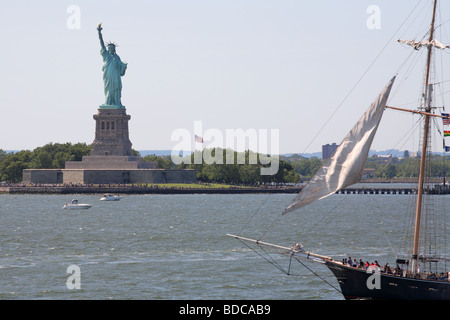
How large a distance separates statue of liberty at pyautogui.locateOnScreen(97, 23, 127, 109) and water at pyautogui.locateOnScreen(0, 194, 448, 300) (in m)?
47.6

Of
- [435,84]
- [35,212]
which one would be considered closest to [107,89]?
[35,212]

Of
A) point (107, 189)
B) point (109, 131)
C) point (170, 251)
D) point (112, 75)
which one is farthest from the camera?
point (109, 131)

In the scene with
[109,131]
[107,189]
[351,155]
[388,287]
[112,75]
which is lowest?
[388,287]

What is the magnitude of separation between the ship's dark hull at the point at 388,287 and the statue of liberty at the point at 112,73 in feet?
383

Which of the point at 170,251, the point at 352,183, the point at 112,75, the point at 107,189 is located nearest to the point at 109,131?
the point at 112,75

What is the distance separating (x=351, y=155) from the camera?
3891 centimetres

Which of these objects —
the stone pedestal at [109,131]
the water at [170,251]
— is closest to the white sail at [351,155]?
the water at [170,251]

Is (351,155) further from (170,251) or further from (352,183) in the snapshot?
(170,251)

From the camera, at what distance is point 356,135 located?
1539 inches

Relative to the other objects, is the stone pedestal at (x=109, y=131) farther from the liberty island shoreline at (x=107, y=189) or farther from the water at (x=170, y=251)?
the water at (x=170, y=251)

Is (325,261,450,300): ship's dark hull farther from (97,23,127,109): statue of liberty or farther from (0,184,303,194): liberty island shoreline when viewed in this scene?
(97,23,127,109): statue of liberty

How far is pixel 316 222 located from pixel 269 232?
1466cm

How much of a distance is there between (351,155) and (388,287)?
20.0 ft
